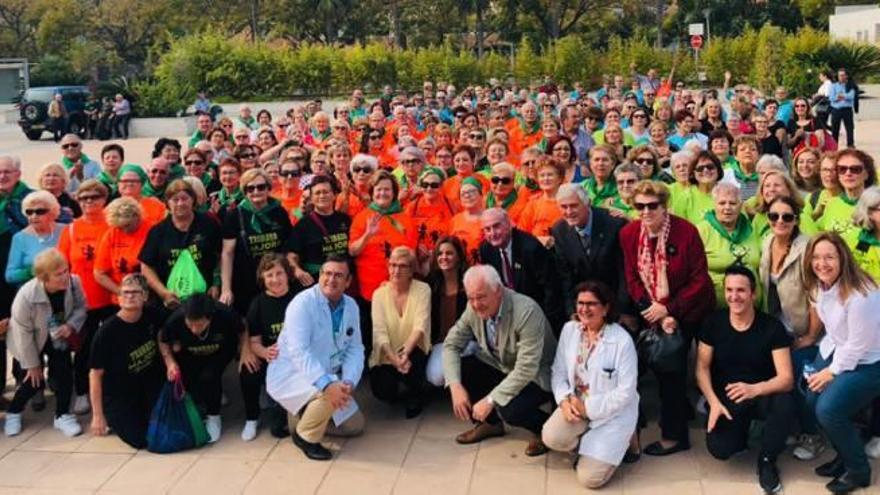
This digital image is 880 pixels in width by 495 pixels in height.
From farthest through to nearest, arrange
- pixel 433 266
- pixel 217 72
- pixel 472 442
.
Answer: pixel 217 72, pixel 433 266, pixel 472 442

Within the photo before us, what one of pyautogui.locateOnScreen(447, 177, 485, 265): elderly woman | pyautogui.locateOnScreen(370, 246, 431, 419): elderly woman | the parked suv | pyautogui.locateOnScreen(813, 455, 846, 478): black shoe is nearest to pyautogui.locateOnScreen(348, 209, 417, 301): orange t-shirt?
pyautogui.locateOnScreen(370, 246, 431, 419): elderly woman

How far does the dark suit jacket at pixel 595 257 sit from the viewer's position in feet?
17.7

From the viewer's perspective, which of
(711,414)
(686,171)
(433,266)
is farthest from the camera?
(686,171)

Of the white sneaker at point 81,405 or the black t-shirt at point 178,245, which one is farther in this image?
the white sneaker at point 81,405

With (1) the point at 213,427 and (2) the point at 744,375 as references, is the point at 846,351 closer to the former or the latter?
(2) the point at 744,375

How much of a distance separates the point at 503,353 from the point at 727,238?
1648 millimetres

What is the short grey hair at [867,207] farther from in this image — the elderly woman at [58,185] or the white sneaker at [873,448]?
the elderly woman at [58,185]

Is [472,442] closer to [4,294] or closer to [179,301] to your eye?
[179,301]

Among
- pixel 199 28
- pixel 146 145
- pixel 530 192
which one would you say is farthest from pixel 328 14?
pixel 530 192

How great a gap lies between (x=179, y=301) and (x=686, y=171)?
389 cm

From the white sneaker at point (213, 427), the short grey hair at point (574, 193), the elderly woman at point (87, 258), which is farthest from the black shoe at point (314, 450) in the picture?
the short grey hair at point (574, 193)

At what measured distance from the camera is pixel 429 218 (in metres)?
6.32

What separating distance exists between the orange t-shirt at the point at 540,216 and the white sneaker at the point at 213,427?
8.37ft

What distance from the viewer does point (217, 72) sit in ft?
104
